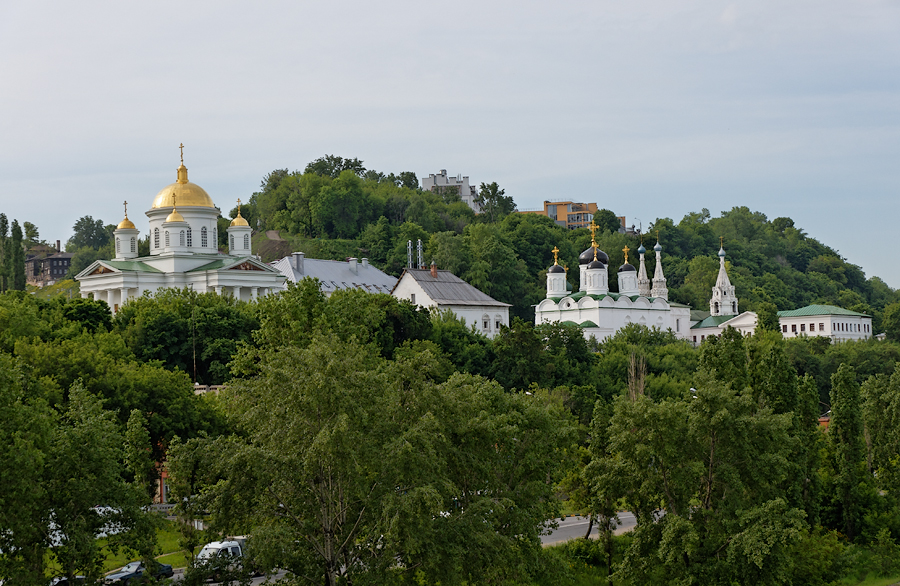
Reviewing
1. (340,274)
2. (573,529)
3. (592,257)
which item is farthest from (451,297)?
(573,529)

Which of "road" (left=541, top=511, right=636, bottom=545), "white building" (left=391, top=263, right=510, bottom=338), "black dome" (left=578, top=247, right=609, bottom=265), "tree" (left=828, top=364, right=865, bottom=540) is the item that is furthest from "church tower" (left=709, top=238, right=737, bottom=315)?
"road" (left=541, top=511, right=636, bottom=545)

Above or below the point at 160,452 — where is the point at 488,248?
above

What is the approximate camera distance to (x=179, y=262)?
76.6 metres

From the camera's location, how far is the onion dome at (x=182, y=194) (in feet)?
256

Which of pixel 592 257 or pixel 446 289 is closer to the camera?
pixel 446 289

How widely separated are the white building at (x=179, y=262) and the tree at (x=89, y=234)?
7176cm

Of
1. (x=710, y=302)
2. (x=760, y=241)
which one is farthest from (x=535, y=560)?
(x=760, y=241)

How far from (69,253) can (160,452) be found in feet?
350

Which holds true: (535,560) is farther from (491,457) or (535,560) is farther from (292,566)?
(292,566)

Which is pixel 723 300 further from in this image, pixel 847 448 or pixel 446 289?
pixel 847 448

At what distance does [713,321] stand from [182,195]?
181ft

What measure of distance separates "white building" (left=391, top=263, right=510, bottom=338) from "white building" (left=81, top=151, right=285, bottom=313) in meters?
A: 10.1

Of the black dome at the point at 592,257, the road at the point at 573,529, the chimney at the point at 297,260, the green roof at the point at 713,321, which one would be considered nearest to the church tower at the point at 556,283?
the black dome at the point at 592,257

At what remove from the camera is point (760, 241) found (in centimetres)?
16638
